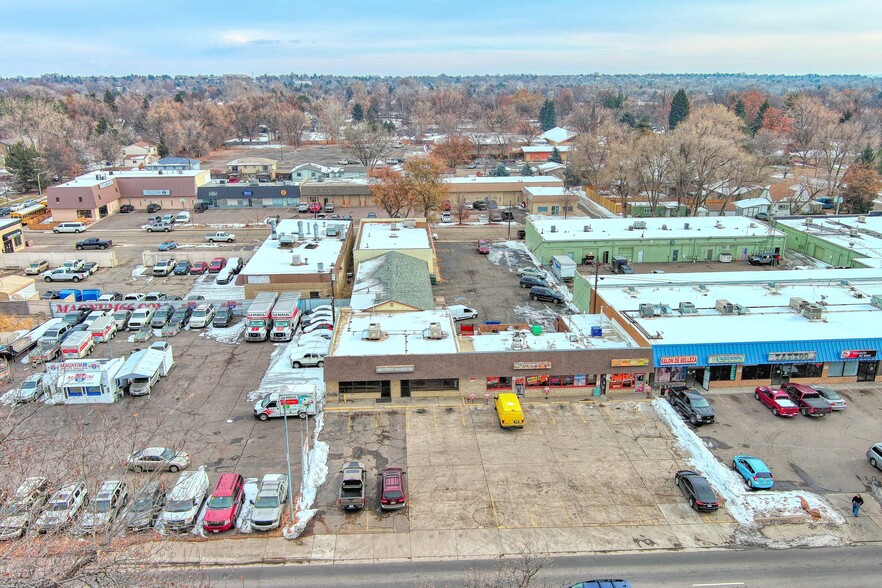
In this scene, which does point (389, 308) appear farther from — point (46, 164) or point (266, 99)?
point (266, 99)

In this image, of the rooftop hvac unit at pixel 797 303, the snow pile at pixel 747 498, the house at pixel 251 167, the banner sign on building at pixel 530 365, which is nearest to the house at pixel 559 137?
the house at pixel 251 167

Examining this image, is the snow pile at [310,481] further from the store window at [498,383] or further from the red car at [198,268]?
the red car at [198,268]

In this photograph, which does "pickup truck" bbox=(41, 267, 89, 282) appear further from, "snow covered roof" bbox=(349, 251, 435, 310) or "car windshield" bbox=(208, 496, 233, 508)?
"car windshield" bbox=(208, 496, 233, 508)

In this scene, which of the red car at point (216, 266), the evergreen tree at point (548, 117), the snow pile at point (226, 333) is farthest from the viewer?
the evergreen tree at point (548, 117)

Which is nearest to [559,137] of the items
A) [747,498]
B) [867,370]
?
[867,370]

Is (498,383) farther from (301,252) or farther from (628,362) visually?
(301,252)
